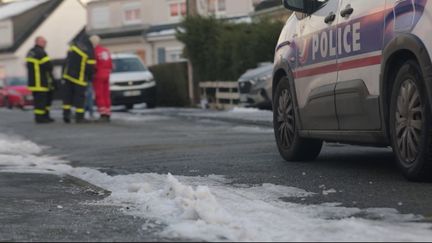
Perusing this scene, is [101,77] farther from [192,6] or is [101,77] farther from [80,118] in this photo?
[192,6]

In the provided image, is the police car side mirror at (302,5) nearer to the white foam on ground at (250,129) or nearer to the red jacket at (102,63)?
the white foam on ground at (250,129)

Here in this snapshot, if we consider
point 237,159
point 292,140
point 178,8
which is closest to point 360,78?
point 292,140

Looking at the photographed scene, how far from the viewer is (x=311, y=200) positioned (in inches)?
225

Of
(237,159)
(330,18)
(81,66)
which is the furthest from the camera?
(81,66)

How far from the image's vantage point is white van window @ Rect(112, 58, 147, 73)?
2641 centimetres

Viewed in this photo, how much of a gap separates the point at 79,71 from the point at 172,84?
385 inches

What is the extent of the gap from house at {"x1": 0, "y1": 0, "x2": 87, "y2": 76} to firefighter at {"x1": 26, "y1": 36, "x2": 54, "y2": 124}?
41587mm

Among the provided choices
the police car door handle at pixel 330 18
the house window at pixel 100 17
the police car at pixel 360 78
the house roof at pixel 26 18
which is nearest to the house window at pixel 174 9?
the house window at pixel 100 17

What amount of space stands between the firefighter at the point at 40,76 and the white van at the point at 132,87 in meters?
6.71

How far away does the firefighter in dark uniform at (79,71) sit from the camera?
17.4 m

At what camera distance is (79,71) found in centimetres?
1752

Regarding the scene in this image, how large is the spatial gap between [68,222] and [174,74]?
864 inches

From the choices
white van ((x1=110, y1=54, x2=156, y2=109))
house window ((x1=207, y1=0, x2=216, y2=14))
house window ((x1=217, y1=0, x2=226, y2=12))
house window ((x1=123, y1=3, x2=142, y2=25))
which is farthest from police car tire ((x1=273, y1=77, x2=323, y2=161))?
house window ((x1=123, y1=3, x2=142, y2=25))

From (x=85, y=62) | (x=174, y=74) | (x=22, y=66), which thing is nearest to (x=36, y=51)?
(x=85, y=62)
